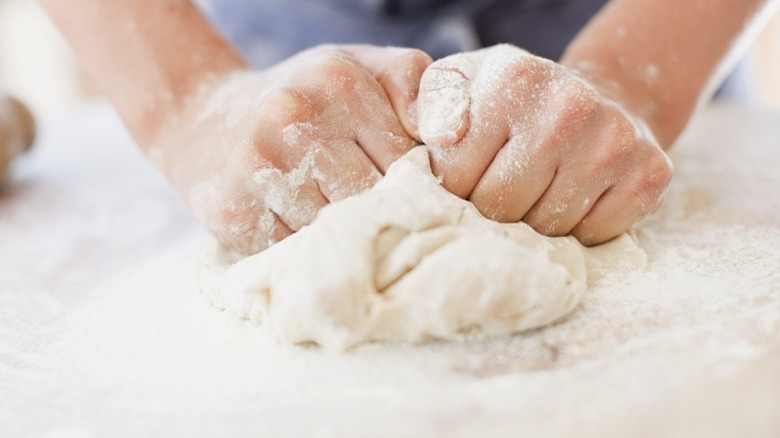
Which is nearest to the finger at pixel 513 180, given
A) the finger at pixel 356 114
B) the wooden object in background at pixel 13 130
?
the finger at pixel 356 114

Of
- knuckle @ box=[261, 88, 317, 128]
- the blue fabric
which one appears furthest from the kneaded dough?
the blue fabric

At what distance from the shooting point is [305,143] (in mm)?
796

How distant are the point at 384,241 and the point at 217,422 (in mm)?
238

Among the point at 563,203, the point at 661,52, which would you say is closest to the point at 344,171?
the point at 563,203

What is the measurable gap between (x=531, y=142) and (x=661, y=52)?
0.39m

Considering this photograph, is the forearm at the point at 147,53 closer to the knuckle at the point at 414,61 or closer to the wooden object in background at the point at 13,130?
the knuckle at the point at 414,61

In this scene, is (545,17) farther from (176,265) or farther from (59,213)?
(59,213)

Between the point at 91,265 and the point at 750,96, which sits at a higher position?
the point at 91,265

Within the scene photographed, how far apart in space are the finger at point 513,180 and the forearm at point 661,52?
0.22 m

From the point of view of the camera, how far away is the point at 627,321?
2.27 feet

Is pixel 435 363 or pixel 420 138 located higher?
A: pixel 420 138

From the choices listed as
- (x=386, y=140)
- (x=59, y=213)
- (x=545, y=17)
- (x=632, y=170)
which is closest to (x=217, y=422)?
(x=386, y=140)

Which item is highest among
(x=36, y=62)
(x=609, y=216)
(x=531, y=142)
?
(x=531, y=142)

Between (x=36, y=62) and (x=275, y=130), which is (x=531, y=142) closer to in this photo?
(x=275, y=130)
